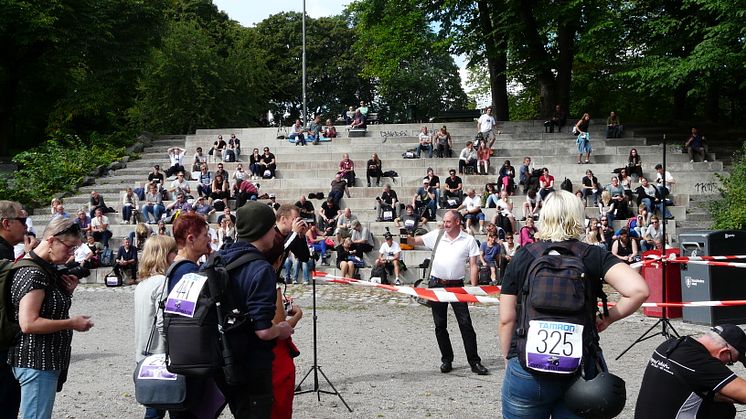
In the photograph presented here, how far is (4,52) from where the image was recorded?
32.5 metres

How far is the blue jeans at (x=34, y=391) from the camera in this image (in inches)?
175

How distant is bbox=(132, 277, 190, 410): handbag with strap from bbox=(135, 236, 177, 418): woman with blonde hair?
2.53 ft

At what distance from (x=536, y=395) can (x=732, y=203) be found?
19.6m

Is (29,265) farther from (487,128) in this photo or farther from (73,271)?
(487,128)

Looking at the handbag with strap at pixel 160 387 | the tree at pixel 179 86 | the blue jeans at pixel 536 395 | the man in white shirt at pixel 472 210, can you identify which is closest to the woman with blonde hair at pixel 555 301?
the blue jeans at pixel 536 395

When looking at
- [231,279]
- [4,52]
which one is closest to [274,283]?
[231,279]

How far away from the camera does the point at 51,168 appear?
28641 mm

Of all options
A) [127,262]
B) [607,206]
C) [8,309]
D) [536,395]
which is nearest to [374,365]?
[8,309]

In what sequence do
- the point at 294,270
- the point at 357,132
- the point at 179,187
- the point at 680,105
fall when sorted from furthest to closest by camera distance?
the point at 680,105
the point at 357,132
the point at 179,187
the point at 294,270

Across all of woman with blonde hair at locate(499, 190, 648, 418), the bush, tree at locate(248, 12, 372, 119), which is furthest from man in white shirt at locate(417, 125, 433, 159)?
tree at locate(248, 12, 372, 119)

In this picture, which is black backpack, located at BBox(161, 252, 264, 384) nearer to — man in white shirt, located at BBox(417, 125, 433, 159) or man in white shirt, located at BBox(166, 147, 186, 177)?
man in white shirt, located at BBox(166, 147, 186, 177)

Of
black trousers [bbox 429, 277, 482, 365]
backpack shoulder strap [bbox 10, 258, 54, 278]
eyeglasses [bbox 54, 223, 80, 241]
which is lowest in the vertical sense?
black trousers [bbox 429, 277, 482, 365]

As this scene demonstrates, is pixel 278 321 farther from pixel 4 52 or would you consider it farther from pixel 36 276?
pixel 4 52

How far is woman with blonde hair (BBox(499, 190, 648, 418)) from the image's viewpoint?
3684mm
